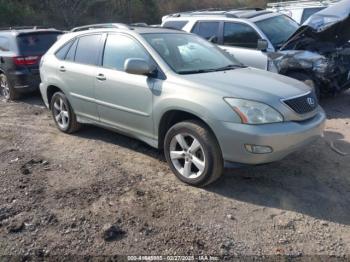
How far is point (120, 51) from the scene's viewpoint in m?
5.29

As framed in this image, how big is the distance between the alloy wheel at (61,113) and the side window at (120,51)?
1.33 meters

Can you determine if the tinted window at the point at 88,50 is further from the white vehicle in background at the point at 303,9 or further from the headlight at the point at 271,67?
the white vehicle in background at the point at 303,9

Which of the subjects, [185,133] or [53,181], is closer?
[185,133]

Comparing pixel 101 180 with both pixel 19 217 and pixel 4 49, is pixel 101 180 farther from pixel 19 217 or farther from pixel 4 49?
pixel 4 49

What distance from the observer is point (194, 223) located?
3865 mm

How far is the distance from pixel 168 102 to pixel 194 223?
4.60 feet

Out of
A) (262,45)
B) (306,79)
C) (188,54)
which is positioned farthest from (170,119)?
(306,79)

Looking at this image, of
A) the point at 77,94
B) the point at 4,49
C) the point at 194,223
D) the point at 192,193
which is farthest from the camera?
the point at 4,49

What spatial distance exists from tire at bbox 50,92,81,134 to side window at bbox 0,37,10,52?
3182mm

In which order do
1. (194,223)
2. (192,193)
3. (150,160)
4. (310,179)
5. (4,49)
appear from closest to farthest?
(194,223)
(192,193)
(310,179)
(150,160)
(4,49)

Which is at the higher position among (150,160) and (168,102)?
(168,102)

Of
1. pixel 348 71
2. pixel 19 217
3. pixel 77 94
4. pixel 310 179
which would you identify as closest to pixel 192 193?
pixel 310 179

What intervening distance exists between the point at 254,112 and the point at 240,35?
4440mm

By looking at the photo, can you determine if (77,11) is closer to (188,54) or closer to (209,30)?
(209,30)
